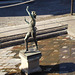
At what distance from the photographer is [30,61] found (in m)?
7.38

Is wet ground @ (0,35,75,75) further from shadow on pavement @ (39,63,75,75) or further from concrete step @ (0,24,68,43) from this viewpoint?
concrete step @ (0,24,68,43)

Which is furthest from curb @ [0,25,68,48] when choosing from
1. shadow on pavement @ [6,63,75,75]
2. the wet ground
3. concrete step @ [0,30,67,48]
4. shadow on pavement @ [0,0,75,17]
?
shadow on pavement @ [0,0,75,17]

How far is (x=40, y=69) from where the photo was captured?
7.76m

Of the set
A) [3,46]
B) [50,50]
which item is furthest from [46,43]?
[3,46]

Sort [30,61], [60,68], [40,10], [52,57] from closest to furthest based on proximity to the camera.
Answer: [30,61] < [60,68] < [52,57] < [40,10]

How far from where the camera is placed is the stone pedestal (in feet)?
24.0

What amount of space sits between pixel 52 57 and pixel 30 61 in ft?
6.88

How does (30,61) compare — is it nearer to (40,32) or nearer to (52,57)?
(52,57)

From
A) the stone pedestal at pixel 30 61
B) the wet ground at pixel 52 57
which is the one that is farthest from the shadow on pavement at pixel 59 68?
the stone pedestal at pixel 30 61

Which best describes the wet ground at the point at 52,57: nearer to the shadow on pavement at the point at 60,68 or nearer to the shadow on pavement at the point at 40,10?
the shadow on pavement at the point at 60,68

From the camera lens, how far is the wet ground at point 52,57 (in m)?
7.96

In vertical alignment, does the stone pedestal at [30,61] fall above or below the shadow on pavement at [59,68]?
above

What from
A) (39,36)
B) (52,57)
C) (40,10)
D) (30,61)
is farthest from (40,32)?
(40,10)

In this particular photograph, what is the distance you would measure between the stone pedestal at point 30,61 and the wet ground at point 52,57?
0.41 metres
